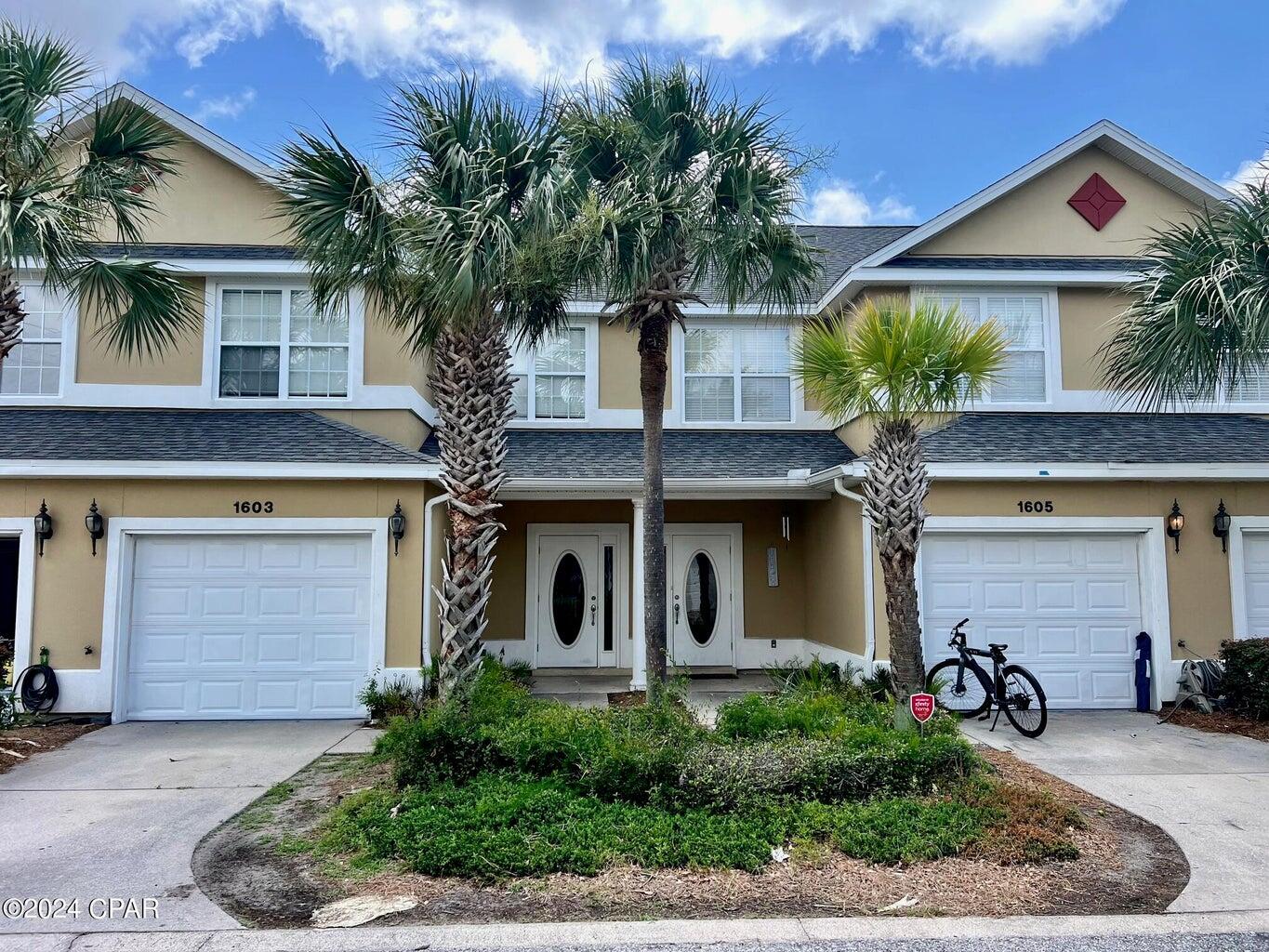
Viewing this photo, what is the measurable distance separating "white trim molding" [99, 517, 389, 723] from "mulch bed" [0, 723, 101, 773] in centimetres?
Result: 34

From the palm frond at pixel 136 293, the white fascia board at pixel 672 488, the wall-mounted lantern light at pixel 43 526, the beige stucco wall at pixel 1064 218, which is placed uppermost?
the beige stucco wall at pixel 1064 218

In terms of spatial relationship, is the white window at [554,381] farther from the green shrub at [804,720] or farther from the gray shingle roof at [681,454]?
the green shrub at [804,720]

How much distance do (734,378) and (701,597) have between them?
3618mm

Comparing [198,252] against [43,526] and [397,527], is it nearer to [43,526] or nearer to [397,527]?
[43,526]

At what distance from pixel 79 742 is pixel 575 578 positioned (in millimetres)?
6969

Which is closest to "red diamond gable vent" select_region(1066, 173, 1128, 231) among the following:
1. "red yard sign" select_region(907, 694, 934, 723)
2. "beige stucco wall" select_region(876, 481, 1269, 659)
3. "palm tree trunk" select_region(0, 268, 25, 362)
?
"beige stucco wall" select_region(876, 481, 1269, 659)

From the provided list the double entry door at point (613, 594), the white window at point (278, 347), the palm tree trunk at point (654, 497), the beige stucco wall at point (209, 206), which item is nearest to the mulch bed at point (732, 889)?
the palm tree trunk at point (654, 497)

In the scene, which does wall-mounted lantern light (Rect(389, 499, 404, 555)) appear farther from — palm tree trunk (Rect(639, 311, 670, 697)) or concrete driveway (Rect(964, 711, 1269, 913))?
concrete driveway (Rect(964, 711, 1269, 913))

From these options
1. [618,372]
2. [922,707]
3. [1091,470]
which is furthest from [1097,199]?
[922,707]

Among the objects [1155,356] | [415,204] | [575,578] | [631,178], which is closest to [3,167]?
[415,204]

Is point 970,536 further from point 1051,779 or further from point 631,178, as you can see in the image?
point 631,178

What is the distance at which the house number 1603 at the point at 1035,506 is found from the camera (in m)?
10.1

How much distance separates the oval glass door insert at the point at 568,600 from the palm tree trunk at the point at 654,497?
559cm

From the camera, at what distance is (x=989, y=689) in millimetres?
8938
